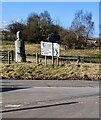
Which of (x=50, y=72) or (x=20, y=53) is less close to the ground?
(x=20, y=53)

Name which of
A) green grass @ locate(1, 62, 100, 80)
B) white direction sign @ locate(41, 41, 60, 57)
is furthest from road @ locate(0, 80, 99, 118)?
white direction sign @ locate(41, 41, 60, 57)

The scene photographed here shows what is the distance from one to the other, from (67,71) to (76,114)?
15.9 m

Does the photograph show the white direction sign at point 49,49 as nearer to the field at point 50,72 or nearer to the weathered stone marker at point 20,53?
the field at point 50,72

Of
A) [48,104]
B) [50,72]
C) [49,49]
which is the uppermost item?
[49,49]

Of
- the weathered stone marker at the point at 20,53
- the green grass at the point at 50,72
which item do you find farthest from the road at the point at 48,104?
the weathered stone marker at the point at 20,53

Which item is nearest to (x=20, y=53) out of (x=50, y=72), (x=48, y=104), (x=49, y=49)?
(x=49, y=49)

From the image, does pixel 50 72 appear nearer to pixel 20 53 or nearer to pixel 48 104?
pixel 20 53

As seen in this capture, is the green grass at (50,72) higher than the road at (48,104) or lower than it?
higher

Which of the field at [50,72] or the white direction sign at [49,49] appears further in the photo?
the white direction sign at [49,49]

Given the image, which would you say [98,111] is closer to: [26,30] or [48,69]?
[48,69]

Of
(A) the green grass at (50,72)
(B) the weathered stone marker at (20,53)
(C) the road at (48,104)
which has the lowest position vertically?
(C) the road at (48,104)

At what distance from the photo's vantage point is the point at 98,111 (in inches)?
484

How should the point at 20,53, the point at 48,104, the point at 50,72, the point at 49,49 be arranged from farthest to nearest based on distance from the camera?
the point at 20,53, the point at 49,49, the point at 50,72, the point at 48,104

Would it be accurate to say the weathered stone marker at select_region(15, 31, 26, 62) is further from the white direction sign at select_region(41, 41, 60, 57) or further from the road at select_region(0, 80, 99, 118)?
the road at select_region(0, 80, 99, 118)
